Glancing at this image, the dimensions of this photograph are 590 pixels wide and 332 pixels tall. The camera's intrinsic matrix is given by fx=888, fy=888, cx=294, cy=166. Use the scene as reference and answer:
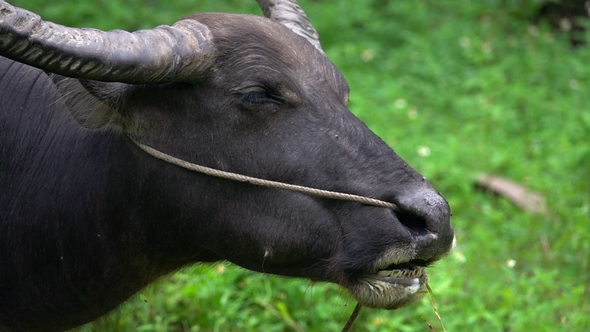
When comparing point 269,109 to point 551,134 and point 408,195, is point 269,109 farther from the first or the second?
point 551,134

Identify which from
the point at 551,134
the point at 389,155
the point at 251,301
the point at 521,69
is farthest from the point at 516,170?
the point at 389,155

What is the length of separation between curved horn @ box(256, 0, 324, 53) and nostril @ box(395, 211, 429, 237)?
1.19 meters

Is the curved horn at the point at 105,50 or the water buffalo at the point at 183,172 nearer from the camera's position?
the curved horn at the point at 105,50

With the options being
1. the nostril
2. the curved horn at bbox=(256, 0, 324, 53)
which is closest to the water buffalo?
the nostril

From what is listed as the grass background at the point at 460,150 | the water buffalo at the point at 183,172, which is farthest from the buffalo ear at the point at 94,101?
the grass background at the point at 460,150

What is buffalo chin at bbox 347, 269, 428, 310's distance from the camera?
140 inches

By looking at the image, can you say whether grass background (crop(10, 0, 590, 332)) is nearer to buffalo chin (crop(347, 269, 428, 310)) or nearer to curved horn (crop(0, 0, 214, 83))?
buffalo chin (crop(347, 269, 428, 310))

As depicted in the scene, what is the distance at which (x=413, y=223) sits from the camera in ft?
11.5

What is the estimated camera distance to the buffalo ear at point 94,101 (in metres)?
3.66

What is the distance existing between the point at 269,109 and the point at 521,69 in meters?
6.54

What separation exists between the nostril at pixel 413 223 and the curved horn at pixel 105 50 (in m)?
1.01

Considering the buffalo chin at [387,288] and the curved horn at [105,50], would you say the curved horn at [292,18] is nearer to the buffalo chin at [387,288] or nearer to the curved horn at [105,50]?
the curved horn at [105,50]

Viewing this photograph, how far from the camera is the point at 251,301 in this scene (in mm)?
5418

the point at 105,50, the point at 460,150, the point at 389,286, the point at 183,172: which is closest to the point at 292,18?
the point at 183,172
